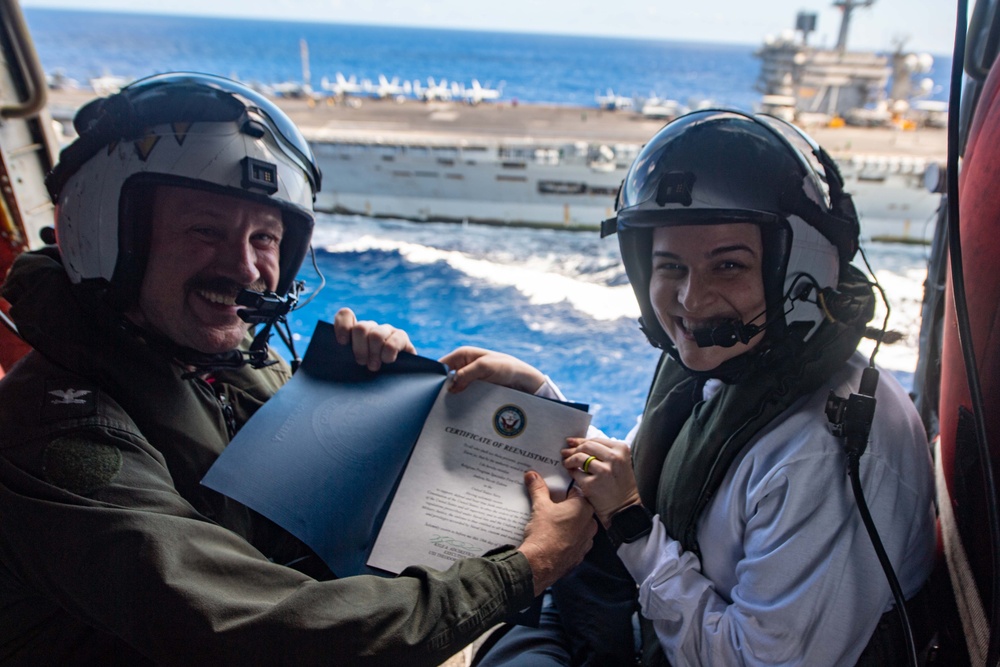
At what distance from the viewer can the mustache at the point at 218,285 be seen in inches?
44.4

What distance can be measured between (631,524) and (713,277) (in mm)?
497

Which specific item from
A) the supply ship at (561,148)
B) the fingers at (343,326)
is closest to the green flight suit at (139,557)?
the fingers at (343,326)

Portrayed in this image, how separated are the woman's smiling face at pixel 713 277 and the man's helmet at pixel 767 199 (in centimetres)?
2

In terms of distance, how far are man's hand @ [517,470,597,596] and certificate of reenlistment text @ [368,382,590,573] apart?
0.08 ft

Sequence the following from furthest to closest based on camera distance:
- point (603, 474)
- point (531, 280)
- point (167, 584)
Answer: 1. point (531, 280)
2. point (603, 474)
3. point (167, 584)

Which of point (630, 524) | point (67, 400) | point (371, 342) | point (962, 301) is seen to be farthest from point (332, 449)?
point (962, 301)

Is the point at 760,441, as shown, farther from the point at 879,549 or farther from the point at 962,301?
the point at 962,301

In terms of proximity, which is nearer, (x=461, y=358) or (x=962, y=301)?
(x=962, y=301)

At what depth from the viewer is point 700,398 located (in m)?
1.34

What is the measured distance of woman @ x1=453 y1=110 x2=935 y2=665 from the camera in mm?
956

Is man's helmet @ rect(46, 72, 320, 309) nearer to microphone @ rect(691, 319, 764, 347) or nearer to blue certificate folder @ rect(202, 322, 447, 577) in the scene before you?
blue certificate folder @ rect(202, 322, 447, 577)

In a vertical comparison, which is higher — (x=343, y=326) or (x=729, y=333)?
(x=729, y=333)

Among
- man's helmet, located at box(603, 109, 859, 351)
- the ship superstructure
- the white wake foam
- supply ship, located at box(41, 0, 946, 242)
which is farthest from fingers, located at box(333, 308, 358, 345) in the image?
the ship superstructure

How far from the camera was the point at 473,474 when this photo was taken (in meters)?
1.21
